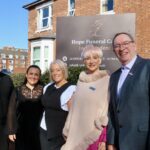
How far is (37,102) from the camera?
6672mm

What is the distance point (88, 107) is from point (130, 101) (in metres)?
1.00

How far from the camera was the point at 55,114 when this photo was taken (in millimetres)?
5750

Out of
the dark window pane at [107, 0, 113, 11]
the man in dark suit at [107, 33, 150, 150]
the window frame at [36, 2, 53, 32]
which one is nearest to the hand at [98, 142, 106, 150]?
the man in dark suit at [107, 33, 150, 150]

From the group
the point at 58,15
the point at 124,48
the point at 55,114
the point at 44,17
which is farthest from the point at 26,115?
the point at 44,17

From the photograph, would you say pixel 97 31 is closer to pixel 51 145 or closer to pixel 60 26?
pixel 60 26

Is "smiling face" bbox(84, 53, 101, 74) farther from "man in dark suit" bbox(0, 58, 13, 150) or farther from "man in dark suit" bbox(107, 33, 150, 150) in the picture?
"man in dark suit" bbox(0, 58, 13, 150)

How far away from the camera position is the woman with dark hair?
20.9ft

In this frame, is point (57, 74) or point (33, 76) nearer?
point (57, 74)

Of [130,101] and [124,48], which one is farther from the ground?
[124,48]

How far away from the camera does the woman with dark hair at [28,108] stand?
6383 mm

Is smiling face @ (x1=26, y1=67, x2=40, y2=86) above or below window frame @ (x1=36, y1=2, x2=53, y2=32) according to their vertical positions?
below

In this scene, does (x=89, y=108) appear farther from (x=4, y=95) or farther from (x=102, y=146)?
(x=4, y=95)

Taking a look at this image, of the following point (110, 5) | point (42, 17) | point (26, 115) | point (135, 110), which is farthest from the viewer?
point (42, 17)

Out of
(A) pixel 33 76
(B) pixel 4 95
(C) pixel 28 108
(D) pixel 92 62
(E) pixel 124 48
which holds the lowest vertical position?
(C) pixel 28 108
